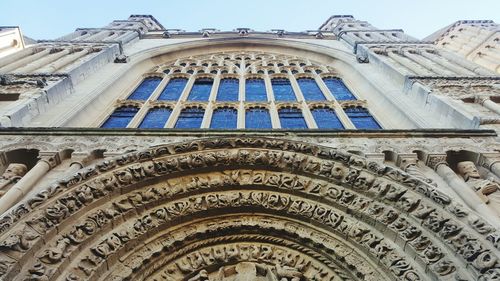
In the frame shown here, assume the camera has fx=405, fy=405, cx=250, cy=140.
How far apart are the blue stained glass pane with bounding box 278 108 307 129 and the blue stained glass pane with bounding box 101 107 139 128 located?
445 centimetres

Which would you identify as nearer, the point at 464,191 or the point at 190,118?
the point at 464,191

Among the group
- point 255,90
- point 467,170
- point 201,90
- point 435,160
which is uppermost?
point 201,90

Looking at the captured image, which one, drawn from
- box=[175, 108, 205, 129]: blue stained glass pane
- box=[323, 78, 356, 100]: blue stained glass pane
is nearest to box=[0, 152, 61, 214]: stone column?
box=[175, 108, 205, 129]: blue stained glass pane

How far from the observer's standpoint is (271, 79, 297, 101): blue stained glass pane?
13.8 meters

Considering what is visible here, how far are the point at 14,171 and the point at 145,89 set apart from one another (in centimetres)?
790

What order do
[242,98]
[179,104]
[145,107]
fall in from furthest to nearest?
1. [242,98]
2. [179,104]
3. [145,107]

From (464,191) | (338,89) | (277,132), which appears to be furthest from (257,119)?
(464,191)

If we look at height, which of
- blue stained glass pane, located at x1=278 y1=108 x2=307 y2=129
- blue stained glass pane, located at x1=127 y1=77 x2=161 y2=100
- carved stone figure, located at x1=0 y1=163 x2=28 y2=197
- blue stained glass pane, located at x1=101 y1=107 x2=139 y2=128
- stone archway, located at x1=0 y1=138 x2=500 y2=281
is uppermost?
blue stained glass pane, located at x1=127 y1=77 x2=161 y2=100

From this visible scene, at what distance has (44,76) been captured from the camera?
455 inches

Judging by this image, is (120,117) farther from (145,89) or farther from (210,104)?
(145,89)

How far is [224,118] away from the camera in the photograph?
1197 centimetres

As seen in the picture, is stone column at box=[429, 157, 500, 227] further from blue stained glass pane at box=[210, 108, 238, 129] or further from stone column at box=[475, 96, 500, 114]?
blue stained glass pane at box=[210, 108, 238, 129]

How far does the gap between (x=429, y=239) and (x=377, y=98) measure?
773 cm

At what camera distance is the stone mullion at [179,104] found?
11.4 metres
